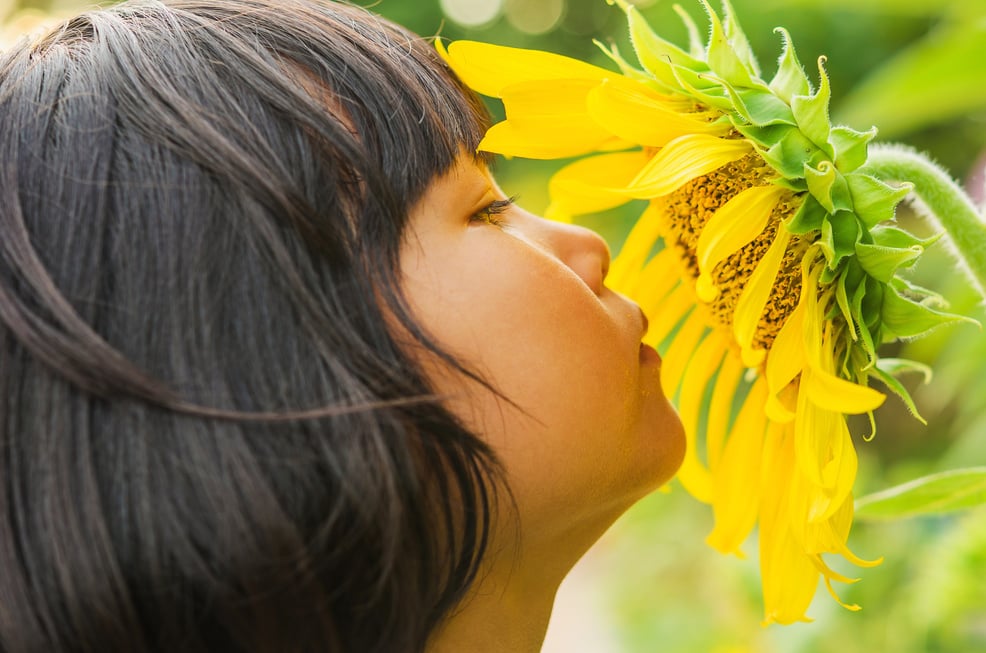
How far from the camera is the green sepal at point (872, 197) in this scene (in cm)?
52

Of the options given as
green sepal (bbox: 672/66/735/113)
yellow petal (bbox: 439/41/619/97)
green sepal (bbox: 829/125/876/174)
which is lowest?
green sepal (bbox: 829/125/876/174)

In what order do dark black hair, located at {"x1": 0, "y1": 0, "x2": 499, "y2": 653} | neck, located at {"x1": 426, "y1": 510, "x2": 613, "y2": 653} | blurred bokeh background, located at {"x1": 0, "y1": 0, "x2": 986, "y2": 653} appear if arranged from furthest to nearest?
blurred bokeh background, located at {"x1": 0, "y1": 0, "x2": 986, "y2": 653}, neck, located at {"x1": 426, "y1": 510, "x2": 613, "y2": 653}, dark black hair, located at {"x1": 0, "y1": 0, "x2": 499, "y2": 653}

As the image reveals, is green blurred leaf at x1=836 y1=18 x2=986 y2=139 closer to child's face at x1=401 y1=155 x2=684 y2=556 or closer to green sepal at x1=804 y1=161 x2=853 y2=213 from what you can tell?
green sepal at x1=804 y1=161 x2=853 y2=213

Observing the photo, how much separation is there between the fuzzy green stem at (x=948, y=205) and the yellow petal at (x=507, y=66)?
161mm

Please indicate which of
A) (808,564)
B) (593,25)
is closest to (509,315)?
(808,564)

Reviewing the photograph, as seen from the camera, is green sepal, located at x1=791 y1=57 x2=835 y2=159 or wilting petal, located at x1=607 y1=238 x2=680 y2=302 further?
wilting petal, located at x1=607 y1=238 x2=680 y2=302

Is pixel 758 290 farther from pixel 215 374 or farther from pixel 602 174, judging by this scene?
pixel 215 374

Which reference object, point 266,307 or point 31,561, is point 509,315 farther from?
point 31,561

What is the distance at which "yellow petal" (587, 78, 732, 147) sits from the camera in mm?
538

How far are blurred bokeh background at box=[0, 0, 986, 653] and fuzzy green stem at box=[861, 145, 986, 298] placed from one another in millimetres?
Answer: 63

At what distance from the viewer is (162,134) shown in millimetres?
523

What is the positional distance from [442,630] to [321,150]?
28cm

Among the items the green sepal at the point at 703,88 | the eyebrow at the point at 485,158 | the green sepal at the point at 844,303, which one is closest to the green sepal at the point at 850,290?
the green sepal at the point at 844,303

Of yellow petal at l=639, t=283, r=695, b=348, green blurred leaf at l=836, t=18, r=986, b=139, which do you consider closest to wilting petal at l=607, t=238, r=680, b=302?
yellow petal at l=639, t=283, r=695, b=348
